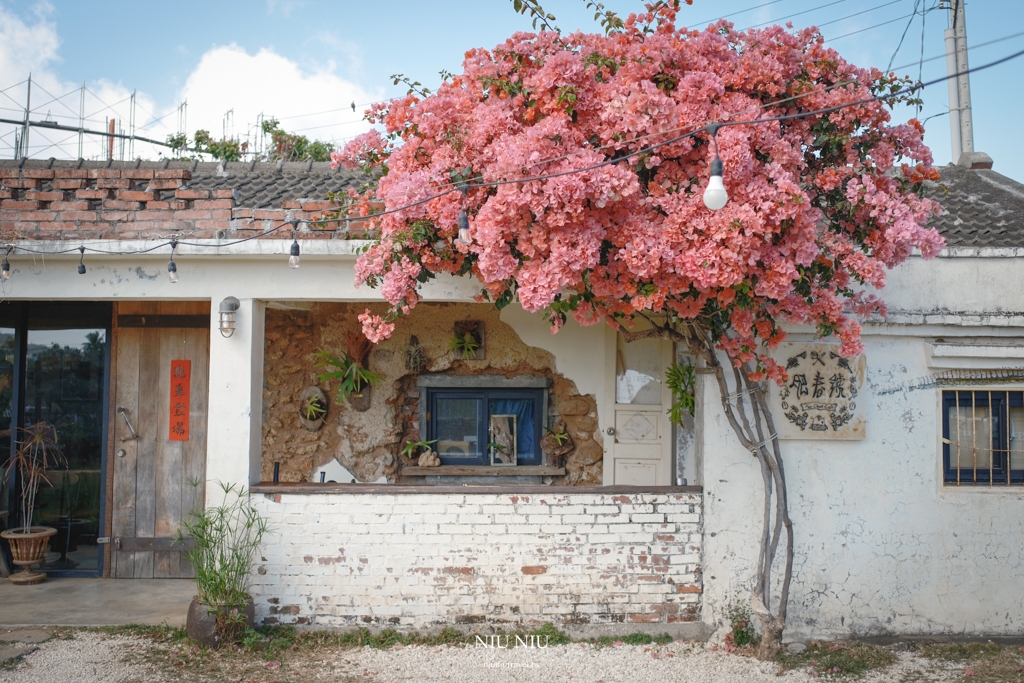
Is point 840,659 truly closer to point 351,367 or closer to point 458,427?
point 458,427

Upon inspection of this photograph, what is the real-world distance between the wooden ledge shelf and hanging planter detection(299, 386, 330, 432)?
3.22 feet

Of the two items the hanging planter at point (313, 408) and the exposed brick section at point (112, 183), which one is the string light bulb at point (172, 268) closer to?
the exposed brick section at point (112, 183)

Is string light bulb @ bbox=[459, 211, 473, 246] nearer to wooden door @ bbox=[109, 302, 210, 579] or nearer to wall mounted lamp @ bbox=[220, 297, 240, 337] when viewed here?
wall mounted lamp @ bbox=[220, 297, 240, 337]

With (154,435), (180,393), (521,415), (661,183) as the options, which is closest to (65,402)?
(154,435)

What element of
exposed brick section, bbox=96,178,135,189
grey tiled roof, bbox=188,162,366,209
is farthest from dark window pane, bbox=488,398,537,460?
exposed brick section, bbox=96,178,135,189

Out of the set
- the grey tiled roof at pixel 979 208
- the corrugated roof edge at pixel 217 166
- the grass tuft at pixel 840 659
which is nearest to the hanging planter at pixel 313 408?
the corrugated roof edge at pixel 217 166

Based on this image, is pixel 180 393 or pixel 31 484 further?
pixel 180 393

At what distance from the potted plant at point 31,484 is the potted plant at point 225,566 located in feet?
7.46

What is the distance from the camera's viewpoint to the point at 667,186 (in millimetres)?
4777

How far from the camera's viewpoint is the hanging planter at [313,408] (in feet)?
24.4

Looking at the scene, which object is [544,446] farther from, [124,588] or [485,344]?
[124,588]

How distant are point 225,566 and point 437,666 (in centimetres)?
166

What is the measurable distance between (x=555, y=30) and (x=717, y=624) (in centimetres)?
447

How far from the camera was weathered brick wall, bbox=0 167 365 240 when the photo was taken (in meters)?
5.82
